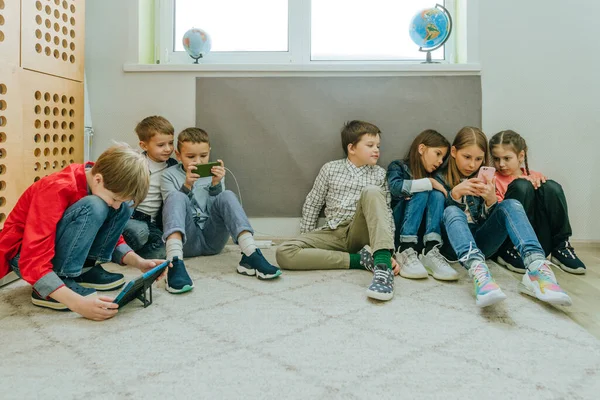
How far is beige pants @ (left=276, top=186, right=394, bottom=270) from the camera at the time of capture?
5.67 ft

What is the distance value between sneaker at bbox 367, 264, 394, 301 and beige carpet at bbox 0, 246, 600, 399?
35 millimetres

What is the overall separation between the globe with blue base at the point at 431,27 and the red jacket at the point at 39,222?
1.65 metres

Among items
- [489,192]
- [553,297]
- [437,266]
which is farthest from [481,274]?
[489,192]

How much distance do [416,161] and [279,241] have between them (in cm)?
75

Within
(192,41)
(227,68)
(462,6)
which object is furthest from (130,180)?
(462,6)

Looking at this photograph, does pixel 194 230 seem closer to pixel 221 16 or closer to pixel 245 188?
pixel 245 188

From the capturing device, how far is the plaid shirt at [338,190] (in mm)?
2080

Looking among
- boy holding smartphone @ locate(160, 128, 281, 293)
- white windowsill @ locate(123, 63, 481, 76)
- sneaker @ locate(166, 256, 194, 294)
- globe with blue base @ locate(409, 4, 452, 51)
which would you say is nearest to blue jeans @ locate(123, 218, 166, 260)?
boy holding smartphone @ locate(160, 128, 281, 293)

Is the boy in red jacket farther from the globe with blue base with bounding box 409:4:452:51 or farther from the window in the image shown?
the globe with blue base with bounding box 409:4:452:51

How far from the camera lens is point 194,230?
6.53 ft

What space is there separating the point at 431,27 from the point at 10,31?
1.74 m

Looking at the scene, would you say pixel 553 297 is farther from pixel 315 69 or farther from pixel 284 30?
pixel 284 30

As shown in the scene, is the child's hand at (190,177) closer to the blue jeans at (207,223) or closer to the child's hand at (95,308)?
the blue jeans at (207,223)

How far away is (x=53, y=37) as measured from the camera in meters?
1.92
